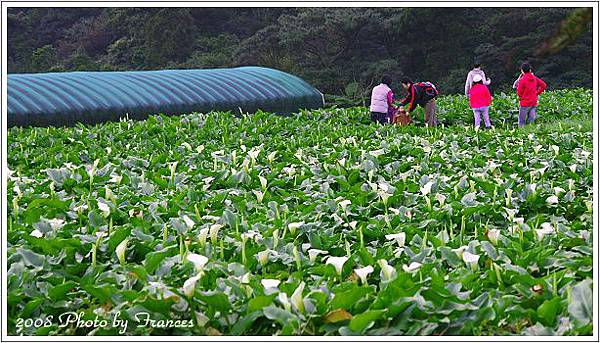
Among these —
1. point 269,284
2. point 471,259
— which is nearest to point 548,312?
point 471,259

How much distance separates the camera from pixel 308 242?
9.96ft

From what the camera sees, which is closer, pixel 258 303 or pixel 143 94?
pixel 258 303

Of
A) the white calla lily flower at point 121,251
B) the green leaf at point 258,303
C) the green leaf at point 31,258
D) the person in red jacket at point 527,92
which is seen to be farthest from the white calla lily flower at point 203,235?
the person in red jacket at point 527,92

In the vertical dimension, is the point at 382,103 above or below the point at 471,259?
below

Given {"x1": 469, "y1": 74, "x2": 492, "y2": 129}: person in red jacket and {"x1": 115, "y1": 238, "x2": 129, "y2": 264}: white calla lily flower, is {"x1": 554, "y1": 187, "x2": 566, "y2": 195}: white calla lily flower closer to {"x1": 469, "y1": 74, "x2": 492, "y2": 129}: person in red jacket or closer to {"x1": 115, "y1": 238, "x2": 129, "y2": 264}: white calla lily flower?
{"x1": 115, "y1": 238, "x2": 129, "y2": 264}: white calla lily flower

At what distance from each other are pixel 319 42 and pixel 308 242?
20469 mm

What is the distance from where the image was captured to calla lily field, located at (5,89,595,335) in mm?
2107

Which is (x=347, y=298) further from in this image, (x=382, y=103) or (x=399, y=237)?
(x=382, y=103)

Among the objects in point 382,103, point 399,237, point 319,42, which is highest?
point 319,42

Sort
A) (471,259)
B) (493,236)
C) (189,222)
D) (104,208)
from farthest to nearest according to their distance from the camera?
(104,208), (189,222), (493,236), (471,259)

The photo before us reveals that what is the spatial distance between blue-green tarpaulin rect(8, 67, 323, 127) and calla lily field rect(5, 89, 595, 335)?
500 centimetres

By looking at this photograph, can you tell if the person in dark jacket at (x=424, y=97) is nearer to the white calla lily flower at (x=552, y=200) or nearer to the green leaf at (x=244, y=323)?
the white calla lily flower at (x=552, y=200)

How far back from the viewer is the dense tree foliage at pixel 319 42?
21.0 metres

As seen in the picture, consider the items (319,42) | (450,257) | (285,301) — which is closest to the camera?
(285,301)
